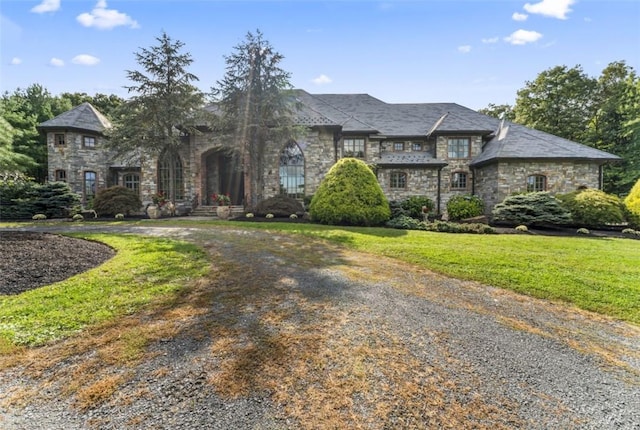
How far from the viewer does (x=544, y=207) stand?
12719 millimetres

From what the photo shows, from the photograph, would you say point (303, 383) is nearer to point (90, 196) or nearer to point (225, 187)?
point (225, 187)

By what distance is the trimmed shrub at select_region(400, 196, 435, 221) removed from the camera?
56.2ft

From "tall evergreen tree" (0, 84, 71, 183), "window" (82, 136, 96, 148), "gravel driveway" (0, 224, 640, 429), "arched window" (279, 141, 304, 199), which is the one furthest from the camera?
"tall evergreen tree" (0, 84, 71, 183)

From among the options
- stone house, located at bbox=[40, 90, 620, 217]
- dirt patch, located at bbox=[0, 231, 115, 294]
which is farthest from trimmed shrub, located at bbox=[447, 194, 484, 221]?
dirt patch, located at bbox=[0, 231, 115, 294]

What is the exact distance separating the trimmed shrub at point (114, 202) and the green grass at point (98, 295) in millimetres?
10653

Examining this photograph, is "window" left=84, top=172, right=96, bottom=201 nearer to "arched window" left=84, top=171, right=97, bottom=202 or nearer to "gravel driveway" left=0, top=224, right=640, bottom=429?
"arched window" left=84, top=171, right=97, bottom=202

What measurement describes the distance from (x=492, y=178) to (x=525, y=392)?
60.4 feet

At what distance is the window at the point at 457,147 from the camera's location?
817 inches

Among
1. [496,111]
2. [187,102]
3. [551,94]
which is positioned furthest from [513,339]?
[496,111]

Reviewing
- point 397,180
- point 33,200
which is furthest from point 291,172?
point 33,200

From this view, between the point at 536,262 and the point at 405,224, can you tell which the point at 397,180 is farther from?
the point at 536,262

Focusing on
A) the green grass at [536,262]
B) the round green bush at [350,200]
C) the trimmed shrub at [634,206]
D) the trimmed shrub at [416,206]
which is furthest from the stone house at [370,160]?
the green grass at [536,262]

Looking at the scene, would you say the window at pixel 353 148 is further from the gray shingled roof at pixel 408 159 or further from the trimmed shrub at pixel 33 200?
the trimmed shrub at pixel 33 200

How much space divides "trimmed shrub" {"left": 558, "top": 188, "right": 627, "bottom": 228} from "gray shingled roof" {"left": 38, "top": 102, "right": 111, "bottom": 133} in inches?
1108
